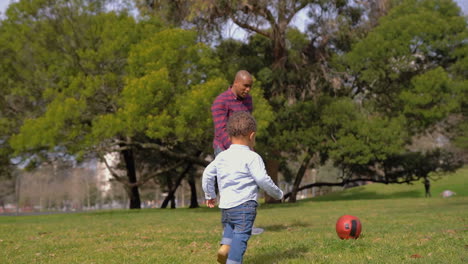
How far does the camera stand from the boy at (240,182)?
14.1 ft

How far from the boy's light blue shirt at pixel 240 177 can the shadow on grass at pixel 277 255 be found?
1.03 meters

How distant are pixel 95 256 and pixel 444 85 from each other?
22473 millimetres

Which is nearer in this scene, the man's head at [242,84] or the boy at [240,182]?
the boy at [240,182]

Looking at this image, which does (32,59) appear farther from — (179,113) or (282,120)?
(282,120)

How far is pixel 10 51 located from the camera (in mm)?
22688

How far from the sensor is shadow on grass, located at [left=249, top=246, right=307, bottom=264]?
514 cm

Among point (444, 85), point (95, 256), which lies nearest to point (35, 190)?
point (444, 85)

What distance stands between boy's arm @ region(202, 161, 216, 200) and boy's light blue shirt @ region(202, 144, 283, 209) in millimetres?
34

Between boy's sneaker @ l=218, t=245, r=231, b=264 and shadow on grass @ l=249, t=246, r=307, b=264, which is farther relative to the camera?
shadow on grass @ l=249, t=246, r=307, b=264

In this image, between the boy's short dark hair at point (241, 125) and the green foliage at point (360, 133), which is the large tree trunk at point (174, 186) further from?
the boy's short dark hair at point (241, 125)

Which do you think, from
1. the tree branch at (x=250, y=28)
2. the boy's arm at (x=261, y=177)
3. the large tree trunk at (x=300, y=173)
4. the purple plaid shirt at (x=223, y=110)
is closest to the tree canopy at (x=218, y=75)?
the tree branch at (x=250, y=28)

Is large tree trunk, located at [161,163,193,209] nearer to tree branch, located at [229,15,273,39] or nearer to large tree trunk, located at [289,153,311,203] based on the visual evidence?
large tree trunk, located at [289,153,311,203]

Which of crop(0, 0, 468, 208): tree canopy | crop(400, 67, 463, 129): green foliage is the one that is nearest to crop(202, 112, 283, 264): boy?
crop(0, 0, 468, 208): tree canopy

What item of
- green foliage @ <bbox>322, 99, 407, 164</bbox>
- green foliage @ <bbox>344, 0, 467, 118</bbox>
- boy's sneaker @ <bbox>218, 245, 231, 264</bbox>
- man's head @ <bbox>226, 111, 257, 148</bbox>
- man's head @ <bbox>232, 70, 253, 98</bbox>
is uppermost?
green foliage @ <bbox>344, 0, 467, 118</bbox>
